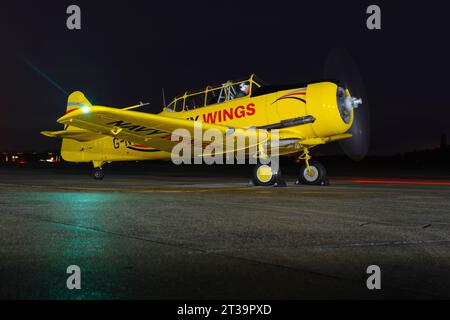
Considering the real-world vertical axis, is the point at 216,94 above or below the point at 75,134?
above

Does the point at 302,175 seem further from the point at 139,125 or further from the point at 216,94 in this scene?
the point at 139,125

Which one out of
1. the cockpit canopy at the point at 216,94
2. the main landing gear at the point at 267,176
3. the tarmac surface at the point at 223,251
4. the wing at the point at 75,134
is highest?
the cockpit canopy at the point at 216,94

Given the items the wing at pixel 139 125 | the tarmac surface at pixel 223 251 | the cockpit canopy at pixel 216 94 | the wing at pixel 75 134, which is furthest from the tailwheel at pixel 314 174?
the wing at pixel 75 134

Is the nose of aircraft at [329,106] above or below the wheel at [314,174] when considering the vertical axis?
above

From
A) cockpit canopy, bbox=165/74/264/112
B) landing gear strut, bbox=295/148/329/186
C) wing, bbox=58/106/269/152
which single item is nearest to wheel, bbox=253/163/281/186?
wing, bbox=58/106/269/152

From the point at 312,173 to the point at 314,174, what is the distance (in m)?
0.07

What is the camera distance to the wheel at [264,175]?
13.9m

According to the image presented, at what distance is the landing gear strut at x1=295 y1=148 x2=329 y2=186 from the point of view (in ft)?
47.4

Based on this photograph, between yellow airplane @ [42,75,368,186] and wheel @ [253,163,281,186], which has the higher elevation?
yellow airplane @ [42,75,368,186]

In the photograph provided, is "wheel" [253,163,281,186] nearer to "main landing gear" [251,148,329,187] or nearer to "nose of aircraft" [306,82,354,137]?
"main landing gear" [251,148,329,187]

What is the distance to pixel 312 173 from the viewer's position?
14.6m

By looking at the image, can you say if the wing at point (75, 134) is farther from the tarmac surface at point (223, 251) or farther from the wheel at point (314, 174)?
the tarmac surface at point (223, 251)

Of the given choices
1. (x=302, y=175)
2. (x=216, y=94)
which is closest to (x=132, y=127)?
(x=216, y=94)
